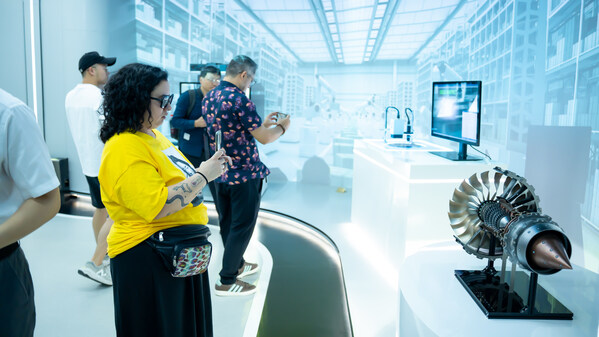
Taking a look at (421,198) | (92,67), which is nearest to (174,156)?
(421,198)

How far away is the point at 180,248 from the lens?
4.06ft

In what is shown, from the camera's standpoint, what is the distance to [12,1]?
178 inches

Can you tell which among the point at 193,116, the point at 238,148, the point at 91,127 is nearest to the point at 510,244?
the point at 238,148

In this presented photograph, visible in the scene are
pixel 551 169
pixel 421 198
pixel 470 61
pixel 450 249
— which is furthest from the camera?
pixel 470 61

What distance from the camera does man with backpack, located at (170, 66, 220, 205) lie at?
322 cm

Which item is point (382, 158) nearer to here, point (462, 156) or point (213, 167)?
point (462, 156)

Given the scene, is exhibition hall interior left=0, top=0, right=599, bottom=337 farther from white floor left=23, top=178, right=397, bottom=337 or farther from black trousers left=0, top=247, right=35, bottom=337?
black trousers left=0, top=247, right=35, bottom=337

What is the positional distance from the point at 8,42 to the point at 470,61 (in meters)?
5.14

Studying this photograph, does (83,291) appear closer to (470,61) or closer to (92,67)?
(92,67)

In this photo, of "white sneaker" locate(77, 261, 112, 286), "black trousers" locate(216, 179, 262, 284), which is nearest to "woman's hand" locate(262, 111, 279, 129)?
"black trousers" locate(216, 179, 262, 284)

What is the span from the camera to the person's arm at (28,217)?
95 centimetres

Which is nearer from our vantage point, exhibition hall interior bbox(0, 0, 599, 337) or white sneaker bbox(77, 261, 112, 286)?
exhibition hall interior bbox(0, 0, 599, 337)

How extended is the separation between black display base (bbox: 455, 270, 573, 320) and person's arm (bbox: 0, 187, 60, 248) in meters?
1.23

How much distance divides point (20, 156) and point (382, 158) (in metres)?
2.31
